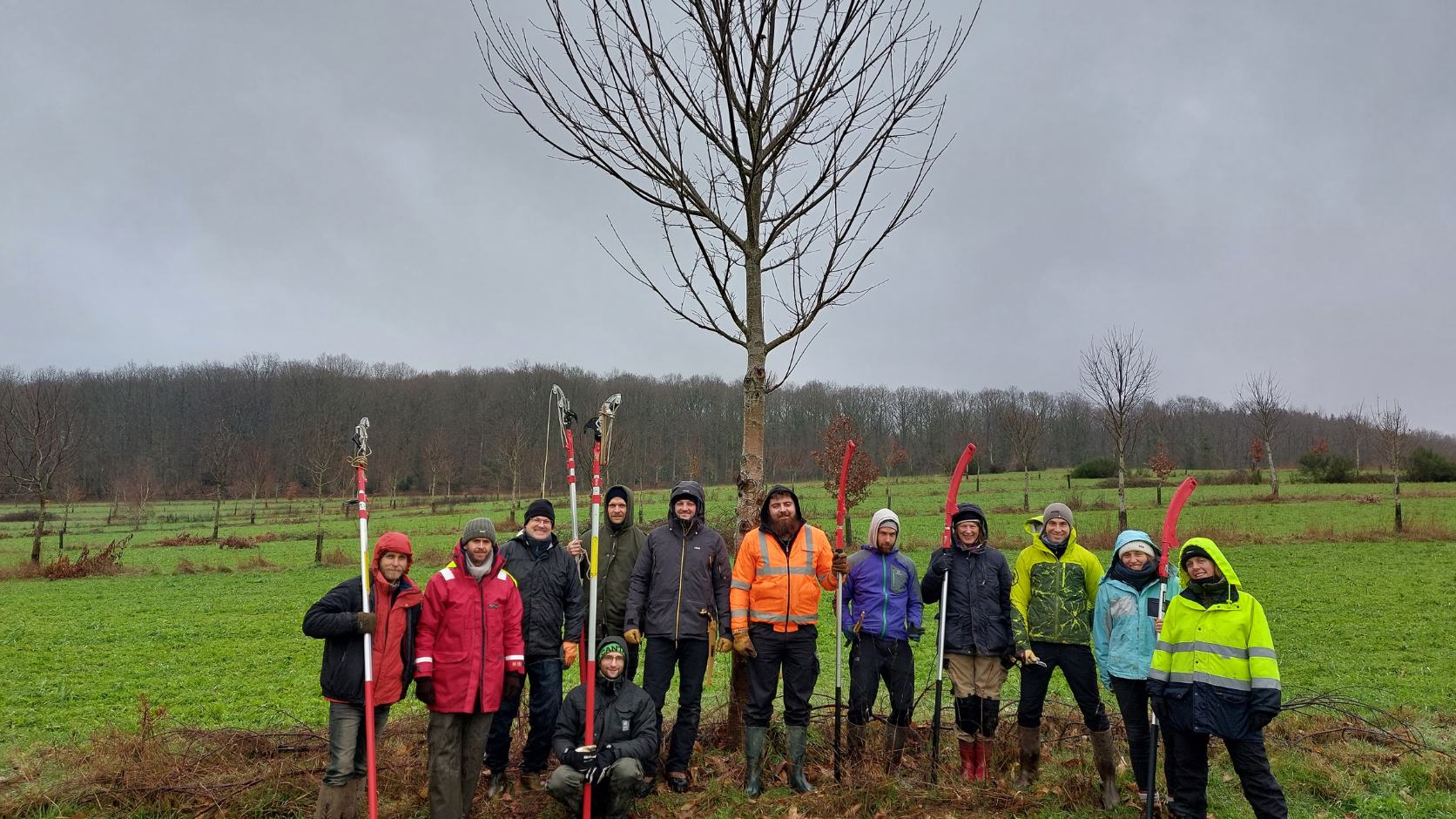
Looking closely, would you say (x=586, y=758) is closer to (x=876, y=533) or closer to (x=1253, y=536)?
(x=876, y=533)

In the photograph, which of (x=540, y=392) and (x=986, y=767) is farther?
(x=540, y=392)

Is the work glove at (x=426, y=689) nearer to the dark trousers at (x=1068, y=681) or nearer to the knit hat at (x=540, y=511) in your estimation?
the knit hat at (x=540, y=511)

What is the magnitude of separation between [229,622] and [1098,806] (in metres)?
16.5

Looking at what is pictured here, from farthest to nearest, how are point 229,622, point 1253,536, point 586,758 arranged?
1. point 1253,536
2. point 229,622
3. point 586,758

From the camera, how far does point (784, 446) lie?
201 ft

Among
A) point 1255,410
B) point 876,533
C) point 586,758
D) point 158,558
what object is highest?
point 1255,410

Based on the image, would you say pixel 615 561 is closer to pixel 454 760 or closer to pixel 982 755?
pixel 454 760

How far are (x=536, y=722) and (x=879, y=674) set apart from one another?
273 cm

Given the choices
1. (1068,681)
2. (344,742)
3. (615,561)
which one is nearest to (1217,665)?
(1068,681)

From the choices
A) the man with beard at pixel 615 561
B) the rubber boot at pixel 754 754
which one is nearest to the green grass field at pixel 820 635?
the rubber boot at pixel 754 754

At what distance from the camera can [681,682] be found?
560 centimetres

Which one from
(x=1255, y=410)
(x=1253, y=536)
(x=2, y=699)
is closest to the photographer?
(x=2, y=699)

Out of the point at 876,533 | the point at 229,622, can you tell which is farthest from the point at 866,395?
the point at 876,533

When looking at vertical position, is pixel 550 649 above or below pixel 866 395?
below
